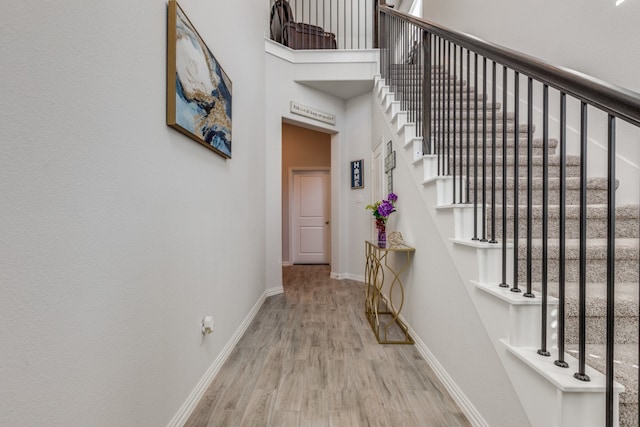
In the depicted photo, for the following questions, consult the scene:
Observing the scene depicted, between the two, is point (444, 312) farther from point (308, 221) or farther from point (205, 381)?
point (308, 221)

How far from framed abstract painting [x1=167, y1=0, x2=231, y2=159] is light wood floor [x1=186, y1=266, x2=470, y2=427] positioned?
1413 millimetres

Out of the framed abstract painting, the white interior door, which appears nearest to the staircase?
the framed abstract painting

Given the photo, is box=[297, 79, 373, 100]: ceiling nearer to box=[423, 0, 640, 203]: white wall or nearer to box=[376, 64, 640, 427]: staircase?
box=[376, 64, 640, 427]: staircase

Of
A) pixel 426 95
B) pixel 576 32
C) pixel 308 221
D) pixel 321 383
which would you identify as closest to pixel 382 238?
pixel 426 95

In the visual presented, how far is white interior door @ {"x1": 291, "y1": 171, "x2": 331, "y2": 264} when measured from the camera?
5938 millimetres

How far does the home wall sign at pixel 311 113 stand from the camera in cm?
382

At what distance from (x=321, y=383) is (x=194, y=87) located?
179 cm

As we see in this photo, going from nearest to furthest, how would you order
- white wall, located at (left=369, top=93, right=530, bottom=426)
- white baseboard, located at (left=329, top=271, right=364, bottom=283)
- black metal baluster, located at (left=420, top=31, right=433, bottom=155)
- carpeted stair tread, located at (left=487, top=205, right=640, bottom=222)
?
white wall, located at (left=369, top=93, right=530, bottom=426) → carpeted stair tread, located at (left=487, top=205, right=640, bottom=222) → black metal baluster, located at (left=420, top=31, right=433, bottom=155) → white baseboard, located at (left=329, top=271, right=364, bottom=283)

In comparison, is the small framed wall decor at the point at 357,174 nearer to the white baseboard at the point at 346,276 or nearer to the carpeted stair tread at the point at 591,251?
the white baseboard at the point at 346,276

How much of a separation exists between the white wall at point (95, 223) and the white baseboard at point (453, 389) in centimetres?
140

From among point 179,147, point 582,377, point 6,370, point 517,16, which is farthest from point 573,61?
point 6,370

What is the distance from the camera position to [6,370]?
0.63m

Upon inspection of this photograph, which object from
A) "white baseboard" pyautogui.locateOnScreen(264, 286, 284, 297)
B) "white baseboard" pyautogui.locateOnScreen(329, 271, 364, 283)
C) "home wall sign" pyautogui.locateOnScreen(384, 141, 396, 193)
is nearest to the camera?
"home wall sign" pyautogui.locateOnScreen(384, 141, 396, 193)

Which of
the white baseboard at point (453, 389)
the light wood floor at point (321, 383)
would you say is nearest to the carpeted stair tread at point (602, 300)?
the white baseboard at point (453, 389)
